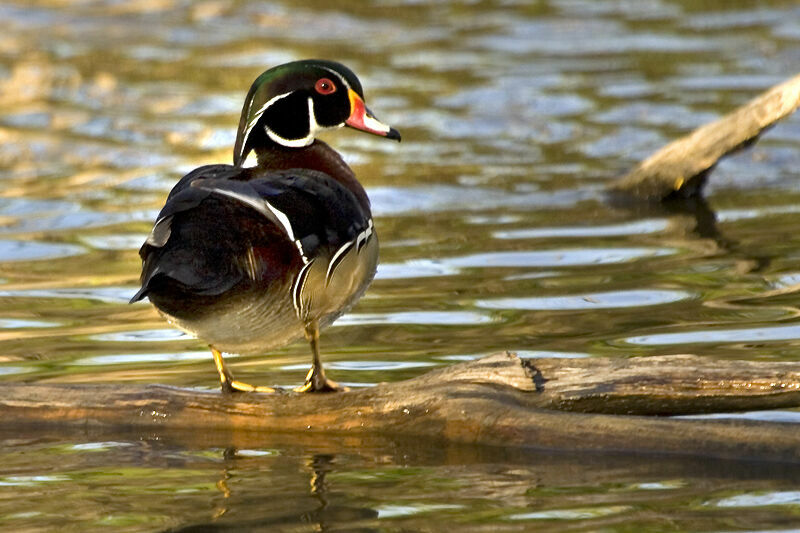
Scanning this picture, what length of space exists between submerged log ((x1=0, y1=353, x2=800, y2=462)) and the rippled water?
0.06 meters

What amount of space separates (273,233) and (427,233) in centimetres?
448

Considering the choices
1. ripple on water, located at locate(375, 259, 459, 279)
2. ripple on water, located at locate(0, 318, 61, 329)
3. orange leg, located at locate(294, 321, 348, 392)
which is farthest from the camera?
ripple on water, located at locate(375, 259, 459, 279)

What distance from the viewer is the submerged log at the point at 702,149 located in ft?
27.9

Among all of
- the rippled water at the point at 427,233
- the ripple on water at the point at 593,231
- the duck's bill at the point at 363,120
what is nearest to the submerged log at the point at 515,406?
the rippled water at the point at 427,233

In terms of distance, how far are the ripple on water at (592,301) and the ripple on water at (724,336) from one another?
0.67 m

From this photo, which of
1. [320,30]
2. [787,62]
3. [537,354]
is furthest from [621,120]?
[537,354]

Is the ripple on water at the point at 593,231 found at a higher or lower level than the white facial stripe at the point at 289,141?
lower

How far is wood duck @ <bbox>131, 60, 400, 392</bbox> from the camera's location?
475 centimetres

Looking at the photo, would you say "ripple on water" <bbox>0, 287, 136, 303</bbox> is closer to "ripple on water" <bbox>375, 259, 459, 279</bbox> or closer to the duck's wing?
"ripple on water" <bbox>375, 259, 459, 279</bbox>

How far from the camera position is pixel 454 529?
4250 millimetres

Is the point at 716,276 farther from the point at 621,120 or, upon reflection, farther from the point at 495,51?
the point at 495,51

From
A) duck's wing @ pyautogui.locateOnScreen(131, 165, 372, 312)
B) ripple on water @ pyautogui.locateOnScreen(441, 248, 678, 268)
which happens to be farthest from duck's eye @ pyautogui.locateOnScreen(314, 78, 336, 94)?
ripple on water @ pyautogui.locateOnScreen(441, 248, 678, 268)

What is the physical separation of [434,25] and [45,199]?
736 centimetres

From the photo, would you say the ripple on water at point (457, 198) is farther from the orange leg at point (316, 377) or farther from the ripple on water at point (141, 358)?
the orange leg at point (316, 377)
